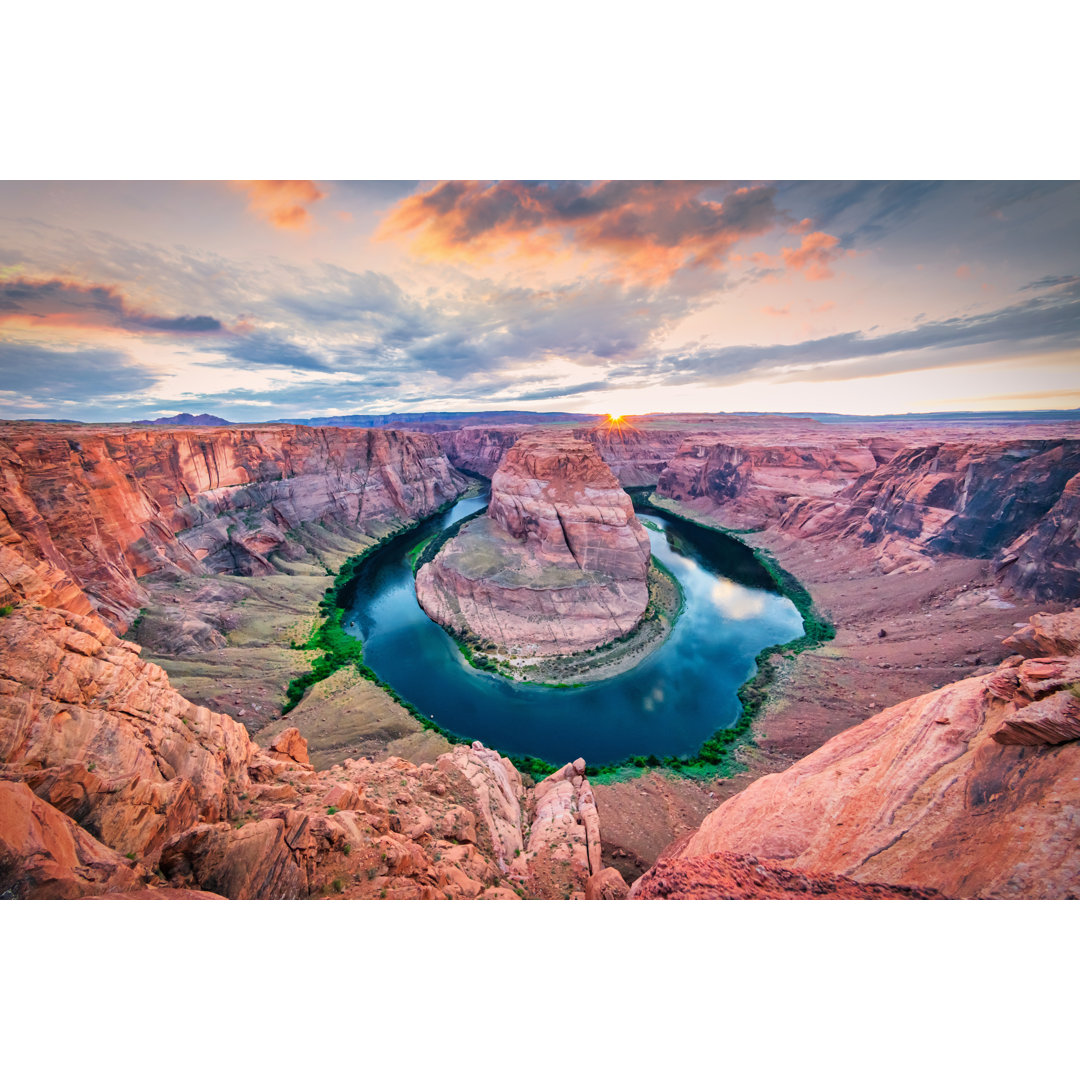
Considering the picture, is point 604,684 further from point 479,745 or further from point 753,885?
point 753,885

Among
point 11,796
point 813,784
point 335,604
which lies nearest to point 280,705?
point 335,604

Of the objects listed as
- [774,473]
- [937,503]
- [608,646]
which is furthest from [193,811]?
[774,473]

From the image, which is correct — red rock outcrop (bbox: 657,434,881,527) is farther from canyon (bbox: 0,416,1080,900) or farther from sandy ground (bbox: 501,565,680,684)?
sandy ground (bbox: 501,565,680,684)

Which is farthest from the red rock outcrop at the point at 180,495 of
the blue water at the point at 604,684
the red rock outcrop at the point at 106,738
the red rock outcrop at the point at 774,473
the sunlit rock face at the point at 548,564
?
the red rock outcrop at the point at 774,473

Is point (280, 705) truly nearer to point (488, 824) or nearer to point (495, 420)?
point (488, 824)

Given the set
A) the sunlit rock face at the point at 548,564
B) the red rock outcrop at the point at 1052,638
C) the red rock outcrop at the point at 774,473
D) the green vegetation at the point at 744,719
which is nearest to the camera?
the red rock outcrop at the point at 1052,638

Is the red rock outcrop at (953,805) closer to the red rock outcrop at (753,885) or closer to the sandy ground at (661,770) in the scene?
the red rock outcrop at (753,885)
